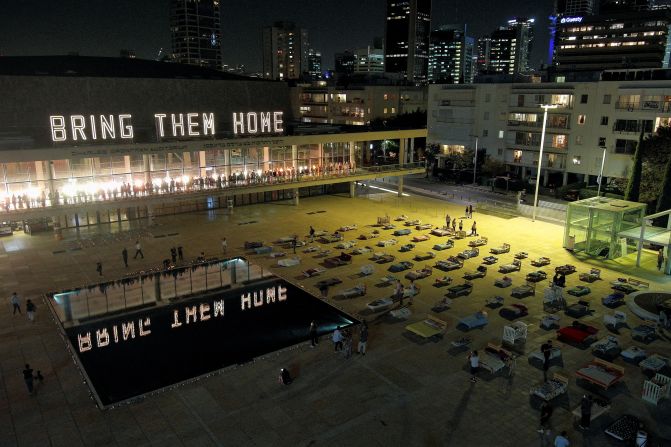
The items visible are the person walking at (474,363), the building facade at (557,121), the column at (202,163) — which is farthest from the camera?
the building facade at (557,121)

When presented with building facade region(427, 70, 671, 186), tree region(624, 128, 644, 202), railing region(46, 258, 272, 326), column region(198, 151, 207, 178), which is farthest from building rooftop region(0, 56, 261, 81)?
tree region(624, 128, 644, 202)

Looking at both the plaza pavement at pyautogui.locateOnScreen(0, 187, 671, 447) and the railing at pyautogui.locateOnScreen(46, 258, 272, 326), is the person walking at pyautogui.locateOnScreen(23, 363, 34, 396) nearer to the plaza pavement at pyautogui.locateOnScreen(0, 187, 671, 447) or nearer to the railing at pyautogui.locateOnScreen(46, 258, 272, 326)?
the plaza pavement at pyautogui.locateOnScreen(0, 187, 671, 447)

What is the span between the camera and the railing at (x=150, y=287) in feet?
110

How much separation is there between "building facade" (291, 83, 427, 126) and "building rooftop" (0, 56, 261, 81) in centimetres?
5317

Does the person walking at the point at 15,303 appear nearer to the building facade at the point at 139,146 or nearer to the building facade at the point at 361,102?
the building facade at the point at 139,146

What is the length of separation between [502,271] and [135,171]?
38.9 meters

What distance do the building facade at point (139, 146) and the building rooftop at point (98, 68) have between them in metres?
0.32

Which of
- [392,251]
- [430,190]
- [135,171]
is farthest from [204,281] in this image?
[430,190]

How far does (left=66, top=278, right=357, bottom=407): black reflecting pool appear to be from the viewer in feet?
83.7

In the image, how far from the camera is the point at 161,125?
52312 millimetres

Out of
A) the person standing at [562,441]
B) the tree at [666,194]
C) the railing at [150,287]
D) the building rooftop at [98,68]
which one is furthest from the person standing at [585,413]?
the building rooftop at [98,68]

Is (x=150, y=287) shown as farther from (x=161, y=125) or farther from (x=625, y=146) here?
(x=625, y=146)

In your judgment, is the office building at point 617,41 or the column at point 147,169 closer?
the column at point 147,169

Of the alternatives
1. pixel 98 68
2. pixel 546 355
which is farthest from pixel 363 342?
pixel 98 68
